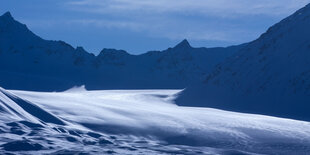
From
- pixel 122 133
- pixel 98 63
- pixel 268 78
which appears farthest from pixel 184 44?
pixel 122 133

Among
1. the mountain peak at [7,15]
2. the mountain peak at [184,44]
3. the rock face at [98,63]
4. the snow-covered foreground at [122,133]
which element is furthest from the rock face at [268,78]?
the mountain peak at [7,15]

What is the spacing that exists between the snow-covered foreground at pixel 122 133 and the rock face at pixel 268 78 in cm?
3179

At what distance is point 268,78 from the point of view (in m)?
77.1

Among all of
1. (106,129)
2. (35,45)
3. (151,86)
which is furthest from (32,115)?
(35,45)

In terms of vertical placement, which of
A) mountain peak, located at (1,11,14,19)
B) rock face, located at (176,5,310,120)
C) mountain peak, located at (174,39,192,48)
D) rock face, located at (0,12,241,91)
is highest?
mountain peak, located at (1,11,14,19)

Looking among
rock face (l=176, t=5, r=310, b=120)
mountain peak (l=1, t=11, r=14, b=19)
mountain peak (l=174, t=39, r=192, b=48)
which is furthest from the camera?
mountain peak (l=174, t=39, r=192, b=48)

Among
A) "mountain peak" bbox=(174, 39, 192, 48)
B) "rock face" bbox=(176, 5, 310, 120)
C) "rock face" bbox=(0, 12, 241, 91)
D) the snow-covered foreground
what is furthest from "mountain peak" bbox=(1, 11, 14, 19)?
the snow-covered foreground

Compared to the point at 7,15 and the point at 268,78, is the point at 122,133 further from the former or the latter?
the point at 7,15

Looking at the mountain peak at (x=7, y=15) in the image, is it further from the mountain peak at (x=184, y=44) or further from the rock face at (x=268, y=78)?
the rock face at (x=268, y=78)

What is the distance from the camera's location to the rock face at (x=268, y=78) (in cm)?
6848

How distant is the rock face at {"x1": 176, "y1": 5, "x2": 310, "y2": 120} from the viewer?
6848 centimetres

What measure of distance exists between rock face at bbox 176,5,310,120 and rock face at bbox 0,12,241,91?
5167 centimetres

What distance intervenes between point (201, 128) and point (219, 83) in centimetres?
5206

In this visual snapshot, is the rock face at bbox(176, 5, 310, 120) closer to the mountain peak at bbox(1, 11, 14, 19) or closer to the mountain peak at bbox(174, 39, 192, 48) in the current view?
the mountain peak at bbox(174, 39, 192, 48)
